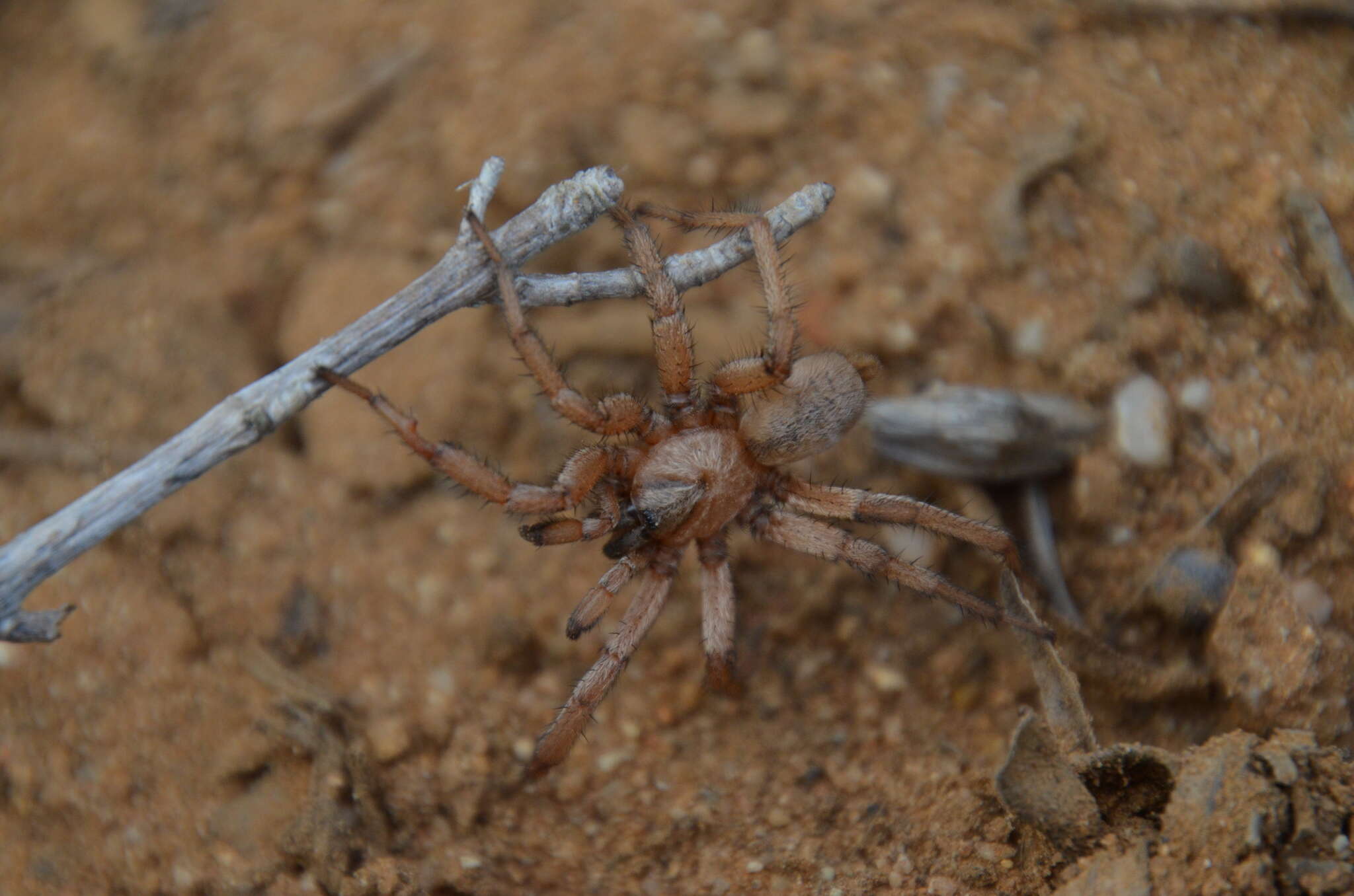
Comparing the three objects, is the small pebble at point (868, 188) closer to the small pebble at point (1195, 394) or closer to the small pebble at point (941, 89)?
the small pebble at point (941, 89)

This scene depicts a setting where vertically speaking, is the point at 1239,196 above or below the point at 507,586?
above

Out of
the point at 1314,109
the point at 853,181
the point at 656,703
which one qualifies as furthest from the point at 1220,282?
the point at 656,703

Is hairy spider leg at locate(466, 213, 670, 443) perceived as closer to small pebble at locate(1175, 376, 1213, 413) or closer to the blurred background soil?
the blurred background soil

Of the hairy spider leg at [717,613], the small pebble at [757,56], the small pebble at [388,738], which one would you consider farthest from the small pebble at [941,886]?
the small pebble at [757,56]

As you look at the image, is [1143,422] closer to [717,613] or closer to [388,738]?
[717,613]

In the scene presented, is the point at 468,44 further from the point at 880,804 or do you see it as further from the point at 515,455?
the point at 880,804

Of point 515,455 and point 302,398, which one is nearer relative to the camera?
point 302,398
